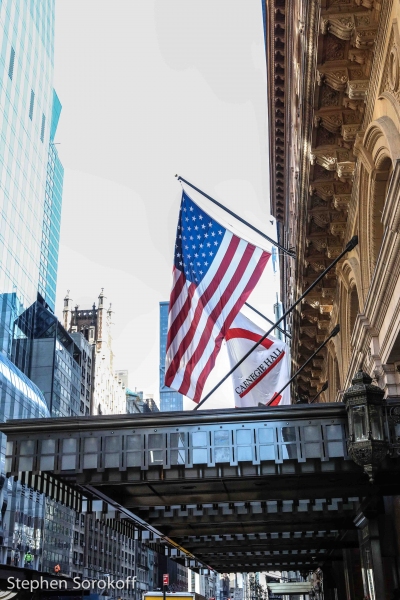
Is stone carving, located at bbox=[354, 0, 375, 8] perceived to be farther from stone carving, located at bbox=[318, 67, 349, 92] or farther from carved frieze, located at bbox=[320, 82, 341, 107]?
carved frieze, located at bbox=[320, 82, 341, 107]

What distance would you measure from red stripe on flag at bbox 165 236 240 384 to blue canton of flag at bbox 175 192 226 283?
0.38 meters

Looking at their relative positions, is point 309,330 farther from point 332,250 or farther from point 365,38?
point 365,38

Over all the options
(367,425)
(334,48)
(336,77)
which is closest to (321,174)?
(336,77)

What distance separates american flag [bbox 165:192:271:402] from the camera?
18172 millimetres

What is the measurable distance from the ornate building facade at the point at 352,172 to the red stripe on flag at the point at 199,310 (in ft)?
11.8

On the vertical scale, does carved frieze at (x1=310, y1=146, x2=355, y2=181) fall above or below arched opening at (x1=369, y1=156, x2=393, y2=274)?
above

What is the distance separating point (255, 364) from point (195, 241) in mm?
5403

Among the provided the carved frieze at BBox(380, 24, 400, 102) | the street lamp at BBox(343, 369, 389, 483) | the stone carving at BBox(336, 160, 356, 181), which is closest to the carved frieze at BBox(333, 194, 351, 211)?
the stone carving at BBox(336, 160, 356, 181)

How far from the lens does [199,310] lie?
18516 mm

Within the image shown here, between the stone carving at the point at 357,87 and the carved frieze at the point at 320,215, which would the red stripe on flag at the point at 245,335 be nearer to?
the carved frieze at the point at 320,215

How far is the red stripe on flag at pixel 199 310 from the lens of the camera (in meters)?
18.4

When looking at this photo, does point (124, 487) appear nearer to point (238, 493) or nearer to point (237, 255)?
point (238, 493)

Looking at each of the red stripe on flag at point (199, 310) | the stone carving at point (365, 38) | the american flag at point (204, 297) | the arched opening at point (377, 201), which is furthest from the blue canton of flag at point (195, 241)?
the stone carving at point (365, 38)

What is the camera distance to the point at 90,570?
4048 inches
